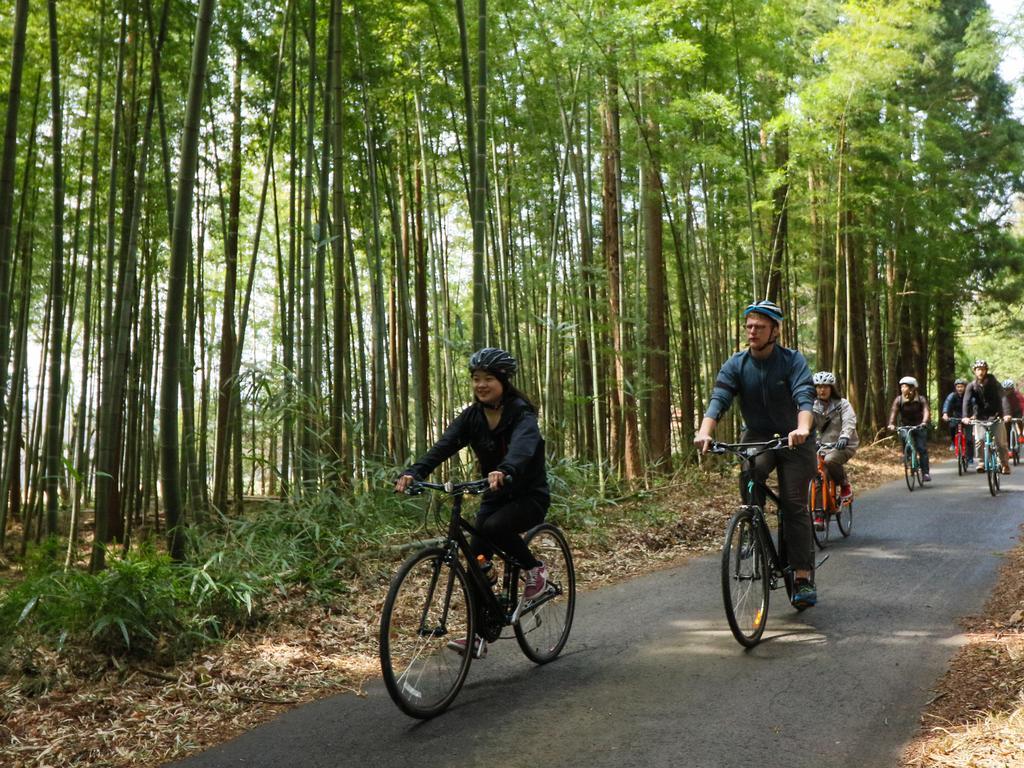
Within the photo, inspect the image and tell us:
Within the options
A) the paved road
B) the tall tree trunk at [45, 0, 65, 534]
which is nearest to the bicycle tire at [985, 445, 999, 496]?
the paved road

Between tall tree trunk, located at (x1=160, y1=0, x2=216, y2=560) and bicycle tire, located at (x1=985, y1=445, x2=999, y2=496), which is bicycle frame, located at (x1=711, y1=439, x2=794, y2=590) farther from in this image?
bicycle tire, located at (x1=985, y1=445, x2=999, y2=496)

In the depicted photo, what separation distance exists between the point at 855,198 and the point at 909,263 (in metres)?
4.63

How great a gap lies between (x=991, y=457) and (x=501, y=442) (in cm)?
786

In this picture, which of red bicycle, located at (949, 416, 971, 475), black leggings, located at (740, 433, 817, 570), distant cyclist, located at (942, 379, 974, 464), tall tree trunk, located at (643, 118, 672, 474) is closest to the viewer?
black leggings, located at (740, 433, 817, 570)

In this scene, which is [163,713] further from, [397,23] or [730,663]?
[397,23]

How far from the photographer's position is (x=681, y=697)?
10.9 ft

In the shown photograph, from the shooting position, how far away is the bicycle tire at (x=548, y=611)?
150 inches

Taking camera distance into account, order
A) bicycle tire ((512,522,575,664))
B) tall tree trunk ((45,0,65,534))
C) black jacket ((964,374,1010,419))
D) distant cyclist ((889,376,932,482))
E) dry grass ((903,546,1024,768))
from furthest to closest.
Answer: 1. black jacket ((964,374,1010,419))
2. distant cyclist ((889,376,932,482))
3. tall tree trunk ((45,0,65,534))
4. bicycle tire ((512,522,575,664))
5. dry grass ((903,546,1024,768))

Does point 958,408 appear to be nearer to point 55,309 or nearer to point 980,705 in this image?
point 980,705

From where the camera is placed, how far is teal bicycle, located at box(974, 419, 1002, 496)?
938 cm

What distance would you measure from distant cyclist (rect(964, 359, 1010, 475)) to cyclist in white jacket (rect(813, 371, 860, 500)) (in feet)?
12.4

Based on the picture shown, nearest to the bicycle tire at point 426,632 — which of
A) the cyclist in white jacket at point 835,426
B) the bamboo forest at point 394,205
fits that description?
the bamboo forest at point 394,205

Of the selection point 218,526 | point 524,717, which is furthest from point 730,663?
point 218,526

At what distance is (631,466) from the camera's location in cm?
1048
